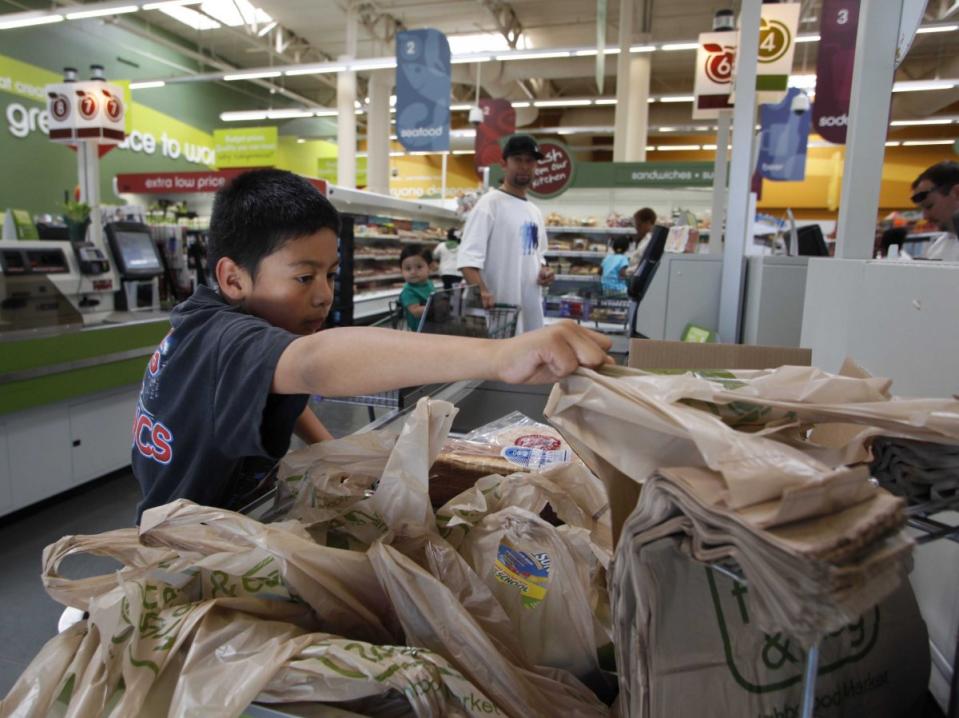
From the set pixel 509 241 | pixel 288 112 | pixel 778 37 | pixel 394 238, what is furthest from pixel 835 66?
pixel 288 112

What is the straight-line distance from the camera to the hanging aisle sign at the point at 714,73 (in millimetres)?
5375

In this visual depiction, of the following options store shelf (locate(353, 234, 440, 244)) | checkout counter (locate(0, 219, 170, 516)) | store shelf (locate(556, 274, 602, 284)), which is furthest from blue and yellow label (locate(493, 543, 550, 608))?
store shelf (locate(556, 274, 602, 284))

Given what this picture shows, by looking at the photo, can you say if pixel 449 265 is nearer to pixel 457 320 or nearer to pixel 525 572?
pixel 457 320

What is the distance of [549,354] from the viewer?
2.32 ft

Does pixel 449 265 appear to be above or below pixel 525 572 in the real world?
above

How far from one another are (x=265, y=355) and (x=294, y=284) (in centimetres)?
25

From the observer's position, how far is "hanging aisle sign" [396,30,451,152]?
7.44 meters

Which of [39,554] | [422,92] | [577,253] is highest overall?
[422,92]

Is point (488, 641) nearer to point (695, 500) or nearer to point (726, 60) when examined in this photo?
point (695, 500)

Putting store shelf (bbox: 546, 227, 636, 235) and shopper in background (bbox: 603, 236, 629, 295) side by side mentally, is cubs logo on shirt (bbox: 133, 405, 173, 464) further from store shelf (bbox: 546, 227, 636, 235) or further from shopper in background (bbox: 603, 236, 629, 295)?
store shelf (bbox: 546, 227, 636, 235)

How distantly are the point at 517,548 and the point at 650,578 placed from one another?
14.5 inches

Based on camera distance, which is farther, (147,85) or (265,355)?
(147,85)

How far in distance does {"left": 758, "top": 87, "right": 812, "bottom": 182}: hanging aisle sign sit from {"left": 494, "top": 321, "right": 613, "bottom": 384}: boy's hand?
11674 mm

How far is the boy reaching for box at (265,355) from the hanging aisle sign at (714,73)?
5.04 meters
